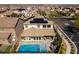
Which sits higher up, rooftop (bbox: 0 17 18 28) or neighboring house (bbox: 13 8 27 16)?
neighboring house (bbox: 13 8 27 16)

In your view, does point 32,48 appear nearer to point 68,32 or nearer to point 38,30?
point 38,30

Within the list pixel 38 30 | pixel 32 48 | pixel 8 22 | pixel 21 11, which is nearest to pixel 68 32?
pixel 38 30

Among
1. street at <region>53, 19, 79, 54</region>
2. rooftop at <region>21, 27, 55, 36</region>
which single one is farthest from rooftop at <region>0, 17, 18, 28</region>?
street at <region>53, 19, 79, 54</region>

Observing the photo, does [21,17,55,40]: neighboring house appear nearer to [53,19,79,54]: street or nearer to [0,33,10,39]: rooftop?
[53,19,79,54]: street

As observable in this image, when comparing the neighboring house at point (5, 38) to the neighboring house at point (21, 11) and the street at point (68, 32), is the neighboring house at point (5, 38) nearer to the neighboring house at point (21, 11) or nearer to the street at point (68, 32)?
the neighboring house at point (21, 11)

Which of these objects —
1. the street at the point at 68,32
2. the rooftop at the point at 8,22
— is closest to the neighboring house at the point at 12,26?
the rooftop at the point at 8,22
